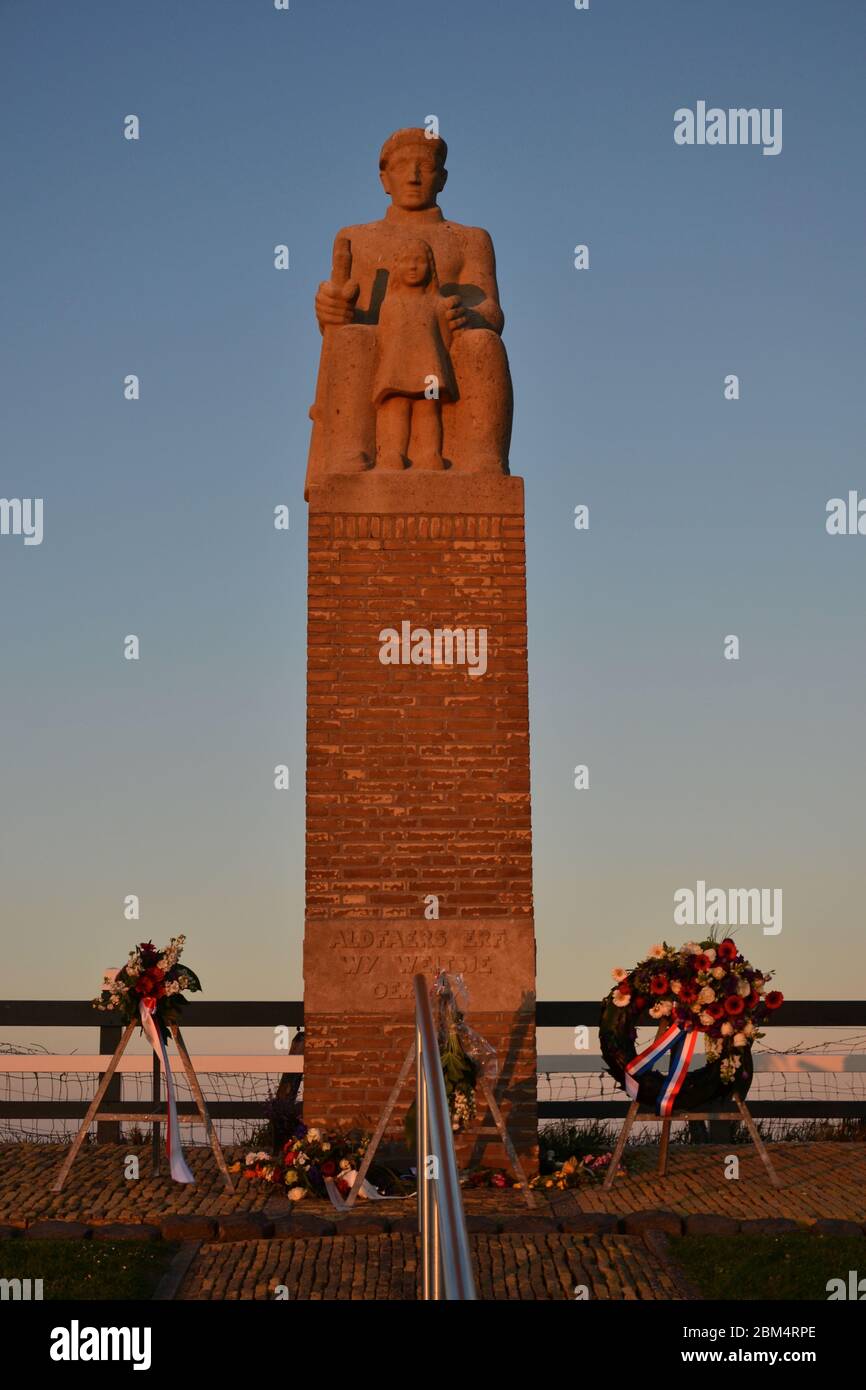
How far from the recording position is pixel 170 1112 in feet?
35.1

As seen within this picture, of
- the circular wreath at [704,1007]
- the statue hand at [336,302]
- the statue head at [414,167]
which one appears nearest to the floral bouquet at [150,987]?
the circular wreath at [704,1007]

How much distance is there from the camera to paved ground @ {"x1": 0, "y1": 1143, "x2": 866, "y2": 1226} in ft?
31.9

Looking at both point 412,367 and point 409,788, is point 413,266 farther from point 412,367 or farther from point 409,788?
point 409,788

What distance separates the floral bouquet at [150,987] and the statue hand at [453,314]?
5.11 m

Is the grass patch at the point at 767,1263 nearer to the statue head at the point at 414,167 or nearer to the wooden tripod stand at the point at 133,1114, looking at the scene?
the wooden tripod stand at the point at 133,1114

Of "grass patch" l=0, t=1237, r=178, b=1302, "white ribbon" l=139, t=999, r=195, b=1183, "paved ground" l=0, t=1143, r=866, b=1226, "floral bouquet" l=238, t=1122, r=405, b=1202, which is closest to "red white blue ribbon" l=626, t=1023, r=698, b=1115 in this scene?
"paved ground" l=0, t=1143, r=866, b=1226

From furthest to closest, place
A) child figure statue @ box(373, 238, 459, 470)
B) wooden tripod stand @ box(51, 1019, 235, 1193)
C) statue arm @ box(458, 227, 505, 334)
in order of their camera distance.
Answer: statue arm @ box(458, 227, 505, 334)
child figure statue @ box(373, 238, 459, 470)
wooden tripod stand @ box(51, 1019, 235, 1193)

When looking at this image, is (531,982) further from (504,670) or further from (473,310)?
(473,310)

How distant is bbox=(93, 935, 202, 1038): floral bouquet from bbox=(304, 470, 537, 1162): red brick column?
0.93m

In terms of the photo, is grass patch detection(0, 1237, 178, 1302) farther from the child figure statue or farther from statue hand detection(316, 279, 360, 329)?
statue hand detection(316, 279, 360, 329)

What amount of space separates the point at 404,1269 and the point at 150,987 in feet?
11.3

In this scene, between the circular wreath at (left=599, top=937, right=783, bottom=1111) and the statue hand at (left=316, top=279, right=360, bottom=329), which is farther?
the statue hand at (left=316, top=279, right=360, bottom=329)

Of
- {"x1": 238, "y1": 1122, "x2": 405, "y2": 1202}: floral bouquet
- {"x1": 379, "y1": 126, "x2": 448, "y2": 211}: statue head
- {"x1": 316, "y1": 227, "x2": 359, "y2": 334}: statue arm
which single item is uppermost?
{"x1": 379, "y1": 126, "x2": 448, "y2": 211}: statue head

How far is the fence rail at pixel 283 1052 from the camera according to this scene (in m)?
12.2
